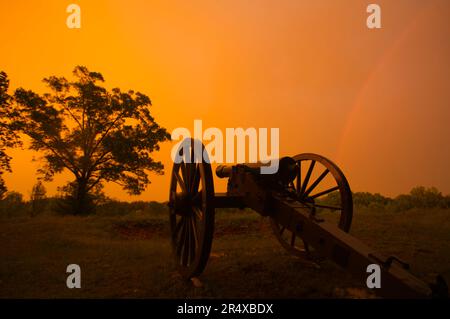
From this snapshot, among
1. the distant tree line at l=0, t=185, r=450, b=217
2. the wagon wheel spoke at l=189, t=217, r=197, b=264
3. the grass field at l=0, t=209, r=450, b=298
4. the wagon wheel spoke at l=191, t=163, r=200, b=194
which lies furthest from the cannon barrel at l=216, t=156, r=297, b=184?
the distant tree line at l=0, t=185, r=450, b=217

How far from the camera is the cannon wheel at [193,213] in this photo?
347cm

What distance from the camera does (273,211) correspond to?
149 inches

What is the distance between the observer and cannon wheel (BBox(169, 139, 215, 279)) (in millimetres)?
3473

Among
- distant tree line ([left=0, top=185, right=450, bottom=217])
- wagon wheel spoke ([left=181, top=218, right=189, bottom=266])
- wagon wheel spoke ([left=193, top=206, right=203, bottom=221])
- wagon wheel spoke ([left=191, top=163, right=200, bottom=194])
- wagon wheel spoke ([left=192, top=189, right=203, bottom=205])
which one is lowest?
distant tree line ([left=0, top=185, right=450, bottom=217])

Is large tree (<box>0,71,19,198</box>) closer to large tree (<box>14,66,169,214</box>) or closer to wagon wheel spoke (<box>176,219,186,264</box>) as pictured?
large tree (<box>14,66,169,214</box>)

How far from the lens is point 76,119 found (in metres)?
16.1

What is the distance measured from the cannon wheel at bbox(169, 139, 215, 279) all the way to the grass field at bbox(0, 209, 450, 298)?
384mm

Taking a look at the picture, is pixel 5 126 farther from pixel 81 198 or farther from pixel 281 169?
pixel 281 169

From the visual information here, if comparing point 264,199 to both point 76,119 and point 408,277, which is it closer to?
point 408,277

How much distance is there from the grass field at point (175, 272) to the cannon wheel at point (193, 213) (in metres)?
0.38

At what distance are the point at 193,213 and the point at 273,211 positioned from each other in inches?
43.5

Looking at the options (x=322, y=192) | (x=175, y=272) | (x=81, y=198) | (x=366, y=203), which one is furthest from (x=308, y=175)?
(x=81, y=198)

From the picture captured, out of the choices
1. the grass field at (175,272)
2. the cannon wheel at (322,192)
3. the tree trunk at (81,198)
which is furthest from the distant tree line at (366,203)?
the cannon wheel at (322,192)
